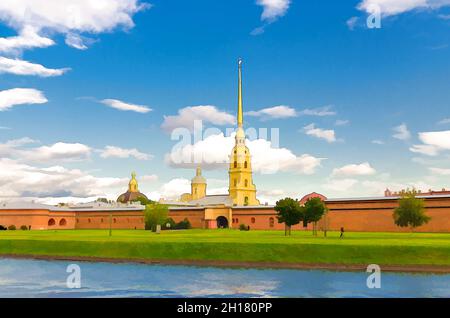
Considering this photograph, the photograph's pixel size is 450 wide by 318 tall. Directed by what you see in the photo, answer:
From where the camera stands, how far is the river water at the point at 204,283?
90.0 feet

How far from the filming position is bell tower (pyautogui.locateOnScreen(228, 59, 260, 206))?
10811 cm

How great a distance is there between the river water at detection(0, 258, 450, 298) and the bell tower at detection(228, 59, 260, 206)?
6857 centimetres

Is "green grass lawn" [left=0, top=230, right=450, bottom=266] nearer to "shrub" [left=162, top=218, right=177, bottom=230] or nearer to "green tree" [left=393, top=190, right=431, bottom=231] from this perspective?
"green tree" [left=393, top=190, right=431, bottom=231]

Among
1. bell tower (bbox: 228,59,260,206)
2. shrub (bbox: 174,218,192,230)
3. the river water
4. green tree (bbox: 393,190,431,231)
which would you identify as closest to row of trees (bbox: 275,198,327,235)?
green tree (bbox: 393,190,431,231)

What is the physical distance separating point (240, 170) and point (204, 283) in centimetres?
7861

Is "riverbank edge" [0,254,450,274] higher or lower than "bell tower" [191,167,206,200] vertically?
lower

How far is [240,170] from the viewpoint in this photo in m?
109

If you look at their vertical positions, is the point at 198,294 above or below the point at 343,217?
below

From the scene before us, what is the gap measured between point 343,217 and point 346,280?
134 feet

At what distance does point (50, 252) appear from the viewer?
48000 millimetres

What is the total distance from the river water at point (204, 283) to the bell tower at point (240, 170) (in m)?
68.6
